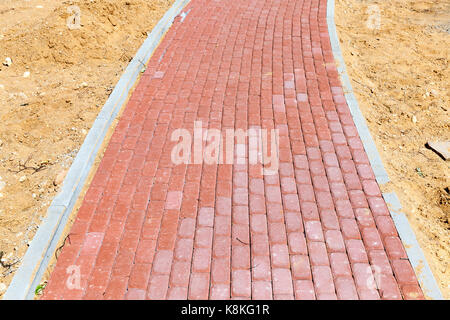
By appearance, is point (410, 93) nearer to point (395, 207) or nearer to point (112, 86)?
point (395, 207)

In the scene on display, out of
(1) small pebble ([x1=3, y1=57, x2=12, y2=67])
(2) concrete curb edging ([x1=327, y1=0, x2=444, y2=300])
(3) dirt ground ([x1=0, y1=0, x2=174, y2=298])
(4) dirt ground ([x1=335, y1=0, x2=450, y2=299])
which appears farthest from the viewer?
(1) small pebble ([x1=3, y1=57, x2=12, y2=67])

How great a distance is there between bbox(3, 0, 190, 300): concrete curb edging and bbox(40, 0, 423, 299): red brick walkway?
156 millimetres

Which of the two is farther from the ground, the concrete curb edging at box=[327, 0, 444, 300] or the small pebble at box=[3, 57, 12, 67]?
the small pebble at box=[3, 57, 12, 67]

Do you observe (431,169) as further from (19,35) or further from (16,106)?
(19,35)

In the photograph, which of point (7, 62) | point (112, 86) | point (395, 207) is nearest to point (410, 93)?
point (395, 207)

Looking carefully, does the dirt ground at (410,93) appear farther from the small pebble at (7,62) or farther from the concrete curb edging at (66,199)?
the small pebble at (7,62)

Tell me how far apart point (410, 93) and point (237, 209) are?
159 inches

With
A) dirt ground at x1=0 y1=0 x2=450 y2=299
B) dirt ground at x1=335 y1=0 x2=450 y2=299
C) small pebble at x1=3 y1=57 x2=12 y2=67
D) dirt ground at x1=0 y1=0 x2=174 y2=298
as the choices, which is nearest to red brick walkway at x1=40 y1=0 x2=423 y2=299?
dirt ground at x1=335 y1=0 x2=450 y2=299

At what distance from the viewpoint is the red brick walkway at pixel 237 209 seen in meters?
3.15

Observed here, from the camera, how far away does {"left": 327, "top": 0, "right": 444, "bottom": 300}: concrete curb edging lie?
3104mm

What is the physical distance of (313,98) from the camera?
5.23 meters

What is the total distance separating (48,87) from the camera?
19.3 ft

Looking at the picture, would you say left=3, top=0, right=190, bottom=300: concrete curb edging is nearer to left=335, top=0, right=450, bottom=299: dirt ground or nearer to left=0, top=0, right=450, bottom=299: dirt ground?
left=0, top=0, right=450, bottom=299: dirt ground
